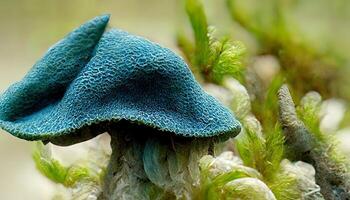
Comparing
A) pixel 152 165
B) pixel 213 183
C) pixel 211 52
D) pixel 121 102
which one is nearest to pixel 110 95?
pixel 121 102

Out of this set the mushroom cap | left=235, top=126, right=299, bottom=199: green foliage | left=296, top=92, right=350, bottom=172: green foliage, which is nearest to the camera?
the mushroom cap

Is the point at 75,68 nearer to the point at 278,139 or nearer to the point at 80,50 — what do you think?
the point at 80,50

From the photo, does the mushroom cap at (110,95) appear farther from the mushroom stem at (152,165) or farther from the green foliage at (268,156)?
the green foliage at (268,156)

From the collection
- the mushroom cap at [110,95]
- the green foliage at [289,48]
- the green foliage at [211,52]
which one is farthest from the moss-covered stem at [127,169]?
the green foliage at [289,48]

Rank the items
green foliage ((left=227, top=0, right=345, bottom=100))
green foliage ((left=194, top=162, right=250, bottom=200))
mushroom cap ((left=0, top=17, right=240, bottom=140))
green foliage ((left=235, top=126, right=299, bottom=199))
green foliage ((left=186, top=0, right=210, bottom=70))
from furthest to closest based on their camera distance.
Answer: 1. green foliage ((left=227, top=0, right=345, bottom=100))
2. green foliage ((left=186, top=0, right=210, bottom=70))
3. green foliage ((left=235, top=126, right=299, bottom=199))
4. green foliage ((left=194, top=162, right=250, bottom=200))
5. mushroom cap ((left=0, top=17, right=240, bottom=140))

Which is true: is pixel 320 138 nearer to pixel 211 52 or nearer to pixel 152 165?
pixel 211 52

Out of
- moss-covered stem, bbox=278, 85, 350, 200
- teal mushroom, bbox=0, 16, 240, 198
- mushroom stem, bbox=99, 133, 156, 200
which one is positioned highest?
teal mushroom, bbox=0, 16, 240, 198

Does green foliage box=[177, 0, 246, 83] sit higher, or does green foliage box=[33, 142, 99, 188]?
green foliage box=[177, 0, 246, 83]

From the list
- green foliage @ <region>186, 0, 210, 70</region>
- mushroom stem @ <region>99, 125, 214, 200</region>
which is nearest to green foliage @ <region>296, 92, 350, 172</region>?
green foliage @ <region>186, 0, 210, 70</region>

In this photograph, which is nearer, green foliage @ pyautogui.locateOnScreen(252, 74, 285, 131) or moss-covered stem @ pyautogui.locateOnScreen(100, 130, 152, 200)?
moss-covered stem @ pyautogui.locateOnScreen(100, 130, 152, 200)

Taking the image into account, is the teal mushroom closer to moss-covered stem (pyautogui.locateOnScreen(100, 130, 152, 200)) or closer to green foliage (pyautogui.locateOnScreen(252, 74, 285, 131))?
moss-covered stem (pyautogui.locateOnScreen(100, 130, 152, 200))
